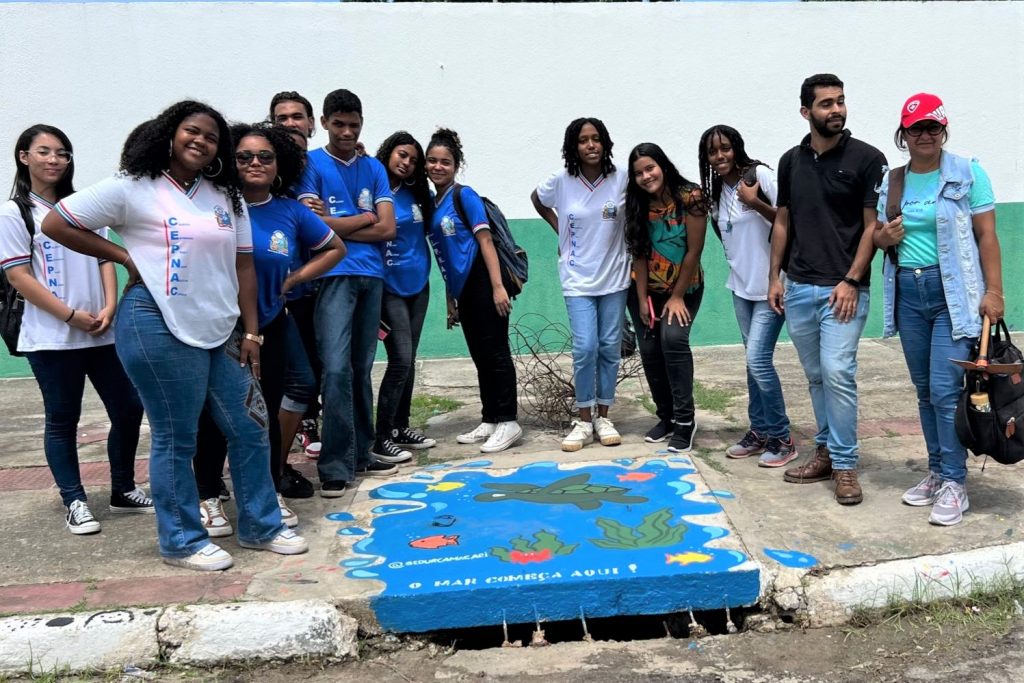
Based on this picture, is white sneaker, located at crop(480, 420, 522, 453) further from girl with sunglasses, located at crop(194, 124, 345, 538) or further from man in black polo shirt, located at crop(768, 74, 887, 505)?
man in black polo shirt, located at crop(768, 74, 887, 505)

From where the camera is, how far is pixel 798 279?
4312 mm

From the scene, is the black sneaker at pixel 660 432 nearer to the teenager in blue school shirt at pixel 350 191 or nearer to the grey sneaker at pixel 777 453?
the grey sneaker at pixel 777 453

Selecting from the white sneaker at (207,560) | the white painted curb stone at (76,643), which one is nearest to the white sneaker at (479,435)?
the white sneaker at (207,560)

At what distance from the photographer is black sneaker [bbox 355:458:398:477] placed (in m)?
4.90


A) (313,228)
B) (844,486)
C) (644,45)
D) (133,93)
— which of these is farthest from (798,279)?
(133,93)

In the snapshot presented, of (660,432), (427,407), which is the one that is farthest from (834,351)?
(427,407)

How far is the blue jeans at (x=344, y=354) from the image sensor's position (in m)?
4.45

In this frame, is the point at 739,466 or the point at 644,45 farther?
the point at 644,45

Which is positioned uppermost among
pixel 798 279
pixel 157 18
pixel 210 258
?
pixel 157 18

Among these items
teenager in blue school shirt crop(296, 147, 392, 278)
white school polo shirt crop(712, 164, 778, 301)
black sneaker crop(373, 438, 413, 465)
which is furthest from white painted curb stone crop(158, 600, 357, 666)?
white school polo shirt crop(712, 164, 778, 301)

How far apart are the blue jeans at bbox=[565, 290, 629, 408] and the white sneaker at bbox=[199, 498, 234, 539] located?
2.06 m

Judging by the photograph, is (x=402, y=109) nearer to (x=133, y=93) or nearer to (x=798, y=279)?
(x=133, y=93)

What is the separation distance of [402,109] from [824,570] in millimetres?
6071

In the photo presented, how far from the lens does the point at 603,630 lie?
11.7ft
